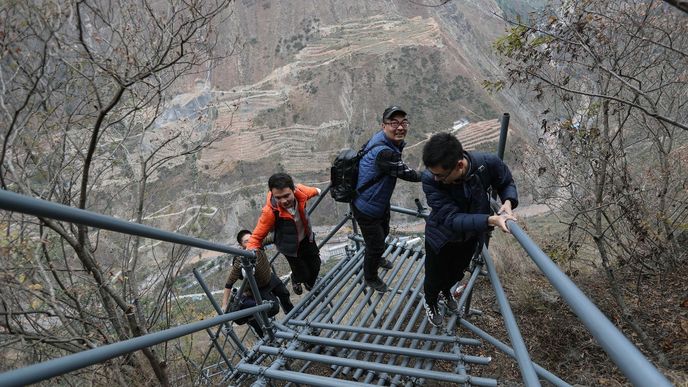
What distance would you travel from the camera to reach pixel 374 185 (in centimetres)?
347

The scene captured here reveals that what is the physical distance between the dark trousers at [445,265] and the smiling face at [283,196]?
122 centimetres

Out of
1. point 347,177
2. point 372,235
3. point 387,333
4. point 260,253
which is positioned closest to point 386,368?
point 387,333

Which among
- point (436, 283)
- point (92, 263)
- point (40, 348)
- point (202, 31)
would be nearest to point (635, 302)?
point (436, 283)

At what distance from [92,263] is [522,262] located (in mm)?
5629

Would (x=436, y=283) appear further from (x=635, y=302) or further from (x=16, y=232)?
(x=16, y=232)

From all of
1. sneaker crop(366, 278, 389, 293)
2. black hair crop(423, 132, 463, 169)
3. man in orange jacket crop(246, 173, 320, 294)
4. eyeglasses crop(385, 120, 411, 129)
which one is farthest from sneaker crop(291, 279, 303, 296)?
black hair crop(423, 132, 463, 169)

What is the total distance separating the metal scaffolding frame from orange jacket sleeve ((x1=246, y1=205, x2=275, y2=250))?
21.2 inches

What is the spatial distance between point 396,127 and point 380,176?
415mm

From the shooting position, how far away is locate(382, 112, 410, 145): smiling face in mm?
3342

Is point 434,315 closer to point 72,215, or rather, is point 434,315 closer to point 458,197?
point 458,197

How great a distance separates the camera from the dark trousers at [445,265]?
2797mm

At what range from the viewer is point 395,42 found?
78562mm

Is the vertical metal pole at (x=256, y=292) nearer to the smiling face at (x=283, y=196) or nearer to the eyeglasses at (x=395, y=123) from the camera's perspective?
the smiling face at (x=283, y=196)

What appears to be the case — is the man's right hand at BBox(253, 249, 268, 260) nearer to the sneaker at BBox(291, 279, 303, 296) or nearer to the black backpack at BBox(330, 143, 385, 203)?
the sneaker at BBox(291, 279, 303, 296)
